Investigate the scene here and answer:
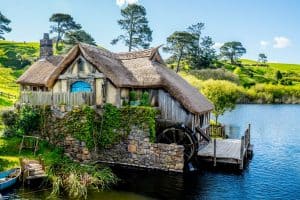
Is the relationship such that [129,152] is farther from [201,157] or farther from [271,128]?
[271,128]

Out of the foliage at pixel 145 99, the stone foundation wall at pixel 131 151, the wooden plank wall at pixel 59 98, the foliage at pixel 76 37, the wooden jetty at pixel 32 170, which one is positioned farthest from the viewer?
the foliage at pixel 76 37

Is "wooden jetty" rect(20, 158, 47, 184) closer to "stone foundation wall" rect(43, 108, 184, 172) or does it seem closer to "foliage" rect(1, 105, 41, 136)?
"stone foundation wall" rect(43, 108, 184, 172)

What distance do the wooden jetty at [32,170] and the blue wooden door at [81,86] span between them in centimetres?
774

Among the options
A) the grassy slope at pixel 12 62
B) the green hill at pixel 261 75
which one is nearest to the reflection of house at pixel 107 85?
the grassy slope at pixel 12 62

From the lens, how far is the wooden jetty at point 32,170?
67.1ft

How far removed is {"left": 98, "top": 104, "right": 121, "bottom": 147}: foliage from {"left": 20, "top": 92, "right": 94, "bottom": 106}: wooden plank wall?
1549 millimetres

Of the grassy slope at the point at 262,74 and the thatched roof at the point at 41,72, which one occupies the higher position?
the grassy slope at the point at 262,74

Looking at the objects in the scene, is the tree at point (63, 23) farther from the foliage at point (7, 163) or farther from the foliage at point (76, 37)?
the foliage at point (7, 163)

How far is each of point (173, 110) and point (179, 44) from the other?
165ft

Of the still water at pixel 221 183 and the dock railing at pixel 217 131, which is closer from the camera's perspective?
the still water at pixel 221 183

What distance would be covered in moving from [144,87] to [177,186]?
905 cm

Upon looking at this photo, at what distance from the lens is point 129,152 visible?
25.4 metres

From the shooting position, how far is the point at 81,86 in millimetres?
28031

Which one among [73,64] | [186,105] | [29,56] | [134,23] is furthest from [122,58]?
[29,56]
